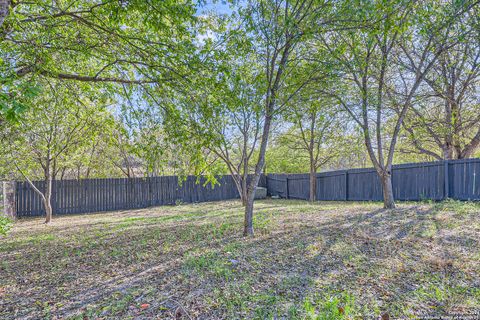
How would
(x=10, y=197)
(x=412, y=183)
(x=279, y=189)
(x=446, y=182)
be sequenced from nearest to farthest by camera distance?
(x=446, y=182) < (x=412, y=183) < (x=10, y=197) < (x=279, y=189)

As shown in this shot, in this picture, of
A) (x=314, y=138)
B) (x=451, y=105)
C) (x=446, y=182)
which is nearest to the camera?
(x=446, y=182)

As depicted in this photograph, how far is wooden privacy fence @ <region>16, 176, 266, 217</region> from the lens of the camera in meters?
10.1

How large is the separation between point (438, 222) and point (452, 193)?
12.1 ft

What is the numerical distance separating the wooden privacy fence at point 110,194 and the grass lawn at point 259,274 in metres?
5.31

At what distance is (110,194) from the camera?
11.6m

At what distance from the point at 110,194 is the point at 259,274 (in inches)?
412

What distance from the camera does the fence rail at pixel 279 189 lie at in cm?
744

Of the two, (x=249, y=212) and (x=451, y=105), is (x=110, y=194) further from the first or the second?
(x=451, y=105)

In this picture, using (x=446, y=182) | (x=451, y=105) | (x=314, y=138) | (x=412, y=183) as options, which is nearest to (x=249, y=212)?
(x=446, y=182)

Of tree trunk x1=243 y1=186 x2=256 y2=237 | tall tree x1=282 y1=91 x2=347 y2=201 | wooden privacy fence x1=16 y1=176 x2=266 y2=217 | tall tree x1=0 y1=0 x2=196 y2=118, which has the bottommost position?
wooden privacy fence x1=16 y1=176 x2=266 y2=217

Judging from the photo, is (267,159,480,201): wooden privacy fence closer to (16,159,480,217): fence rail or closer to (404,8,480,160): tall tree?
(16,159,480,217): fence rail

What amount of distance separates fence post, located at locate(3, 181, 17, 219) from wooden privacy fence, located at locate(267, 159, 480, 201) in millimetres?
11678

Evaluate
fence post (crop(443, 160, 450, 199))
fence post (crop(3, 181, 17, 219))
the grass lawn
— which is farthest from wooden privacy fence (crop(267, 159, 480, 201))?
fence post (crop(3, 181, 17, 219))

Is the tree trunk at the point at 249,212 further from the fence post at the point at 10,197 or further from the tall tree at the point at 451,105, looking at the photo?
the fence post at the point at 10,197
